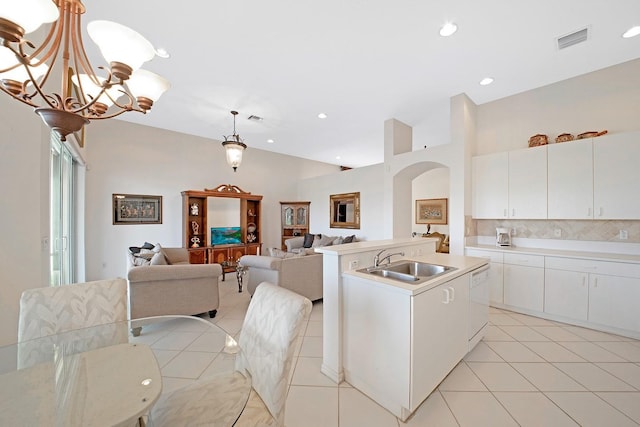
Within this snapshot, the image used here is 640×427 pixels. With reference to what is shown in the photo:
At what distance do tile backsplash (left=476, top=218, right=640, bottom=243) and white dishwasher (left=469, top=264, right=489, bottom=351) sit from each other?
1.61 m

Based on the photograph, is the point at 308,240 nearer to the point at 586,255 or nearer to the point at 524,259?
the point at 524,259

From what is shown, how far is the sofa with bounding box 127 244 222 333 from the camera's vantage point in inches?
113

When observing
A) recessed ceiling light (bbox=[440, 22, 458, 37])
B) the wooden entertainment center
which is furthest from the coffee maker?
the wooden entertainment center

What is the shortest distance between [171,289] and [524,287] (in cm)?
461

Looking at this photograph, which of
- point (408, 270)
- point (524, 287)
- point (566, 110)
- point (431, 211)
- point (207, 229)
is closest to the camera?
point (408, 270)

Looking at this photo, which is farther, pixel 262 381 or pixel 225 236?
pixel 225 236

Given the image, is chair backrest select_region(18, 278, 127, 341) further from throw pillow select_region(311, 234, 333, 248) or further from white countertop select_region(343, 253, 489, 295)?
throw pillow select_region(311, 234, 333, 248)

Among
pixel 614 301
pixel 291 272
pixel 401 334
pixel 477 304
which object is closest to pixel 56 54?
pixel 401 334

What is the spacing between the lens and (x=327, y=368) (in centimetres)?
206

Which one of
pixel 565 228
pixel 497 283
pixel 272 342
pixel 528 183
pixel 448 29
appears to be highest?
pixel 448 29

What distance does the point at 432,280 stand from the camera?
1.75m

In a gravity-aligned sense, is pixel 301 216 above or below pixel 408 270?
above

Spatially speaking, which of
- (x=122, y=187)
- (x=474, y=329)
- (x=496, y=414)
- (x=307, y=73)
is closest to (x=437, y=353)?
(x=496, y=414)

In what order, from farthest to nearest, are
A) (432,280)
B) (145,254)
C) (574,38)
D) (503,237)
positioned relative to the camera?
1. (145,254)
2. (503,237)
3. (574,38)
4. (432,280)
